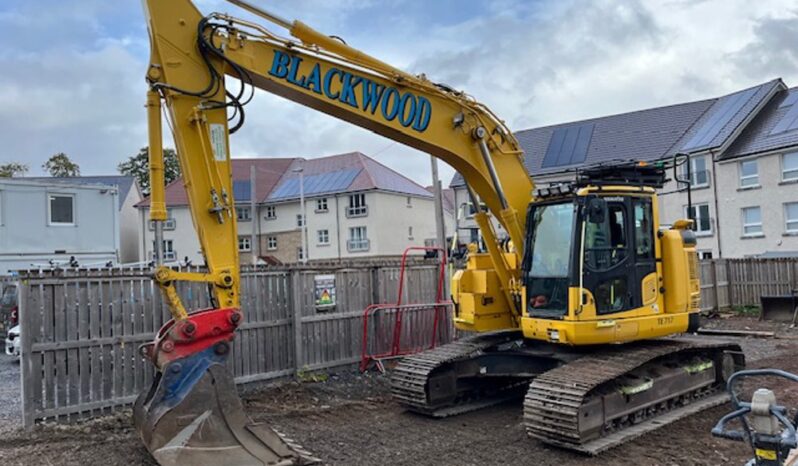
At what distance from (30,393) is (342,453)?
365 cm

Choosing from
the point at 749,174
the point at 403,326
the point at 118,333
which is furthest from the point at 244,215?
the point at 118,333

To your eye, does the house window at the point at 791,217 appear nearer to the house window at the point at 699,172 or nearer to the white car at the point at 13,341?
the house window at the point at 699,172

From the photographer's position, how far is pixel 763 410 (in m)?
3.26

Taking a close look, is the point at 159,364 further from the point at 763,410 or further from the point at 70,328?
the point at 763,410

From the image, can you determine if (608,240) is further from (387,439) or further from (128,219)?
(128,219)

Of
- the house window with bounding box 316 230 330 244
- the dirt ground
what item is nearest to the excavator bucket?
the dirt ground

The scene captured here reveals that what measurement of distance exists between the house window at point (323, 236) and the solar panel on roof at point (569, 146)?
1686 cm

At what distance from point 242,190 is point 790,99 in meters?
35.5

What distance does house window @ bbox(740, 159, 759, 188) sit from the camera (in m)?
28.4

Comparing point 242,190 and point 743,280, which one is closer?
point 743,280

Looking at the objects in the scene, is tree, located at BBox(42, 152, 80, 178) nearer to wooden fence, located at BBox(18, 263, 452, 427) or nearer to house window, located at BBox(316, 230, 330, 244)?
house window, located at BBox(316, 230, 330, 244)

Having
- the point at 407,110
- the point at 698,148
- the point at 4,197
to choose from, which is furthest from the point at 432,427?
the point at 698,148

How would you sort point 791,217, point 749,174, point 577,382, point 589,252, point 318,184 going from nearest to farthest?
1. point 577,382
2. point 589,252
3. point 791,217
4. point 749,174
5. point 318,184

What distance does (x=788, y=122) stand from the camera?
2825cm
